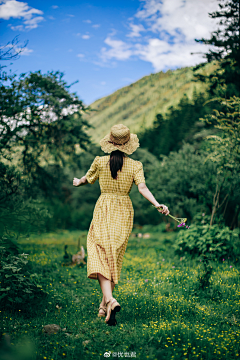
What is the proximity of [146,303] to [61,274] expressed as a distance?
2.43 metres

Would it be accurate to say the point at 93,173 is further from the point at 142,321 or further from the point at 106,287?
the point at 142,321

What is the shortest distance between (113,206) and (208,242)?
3.76 metres

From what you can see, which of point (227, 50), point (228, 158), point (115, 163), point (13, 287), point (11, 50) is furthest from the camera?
point (227, 50)

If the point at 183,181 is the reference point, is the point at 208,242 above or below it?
below

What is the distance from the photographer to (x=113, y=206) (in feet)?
11.5

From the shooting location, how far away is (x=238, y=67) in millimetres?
7883

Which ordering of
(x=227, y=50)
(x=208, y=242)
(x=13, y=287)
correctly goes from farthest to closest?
(x=227, y=50) < (x=208, y=242) < (x=13, y=287)

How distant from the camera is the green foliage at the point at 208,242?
6.30 metres

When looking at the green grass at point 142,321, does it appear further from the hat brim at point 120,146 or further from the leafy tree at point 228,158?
the leafy tree at point 228,158

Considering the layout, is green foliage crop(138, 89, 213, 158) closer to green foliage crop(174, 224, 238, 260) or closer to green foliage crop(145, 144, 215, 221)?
green foliage crop(145, 144, 215, 221)

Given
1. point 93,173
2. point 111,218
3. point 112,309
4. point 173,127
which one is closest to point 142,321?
point 112,309

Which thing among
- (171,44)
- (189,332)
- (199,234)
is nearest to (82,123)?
(171,44)

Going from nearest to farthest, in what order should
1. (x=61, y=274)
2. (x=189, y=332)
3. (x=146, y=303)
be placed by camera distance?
(x=189, y=332) → (x=146, y=303) → (x=61, y=274)

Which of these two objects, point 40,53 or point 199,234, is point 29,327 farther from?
point 40,53
